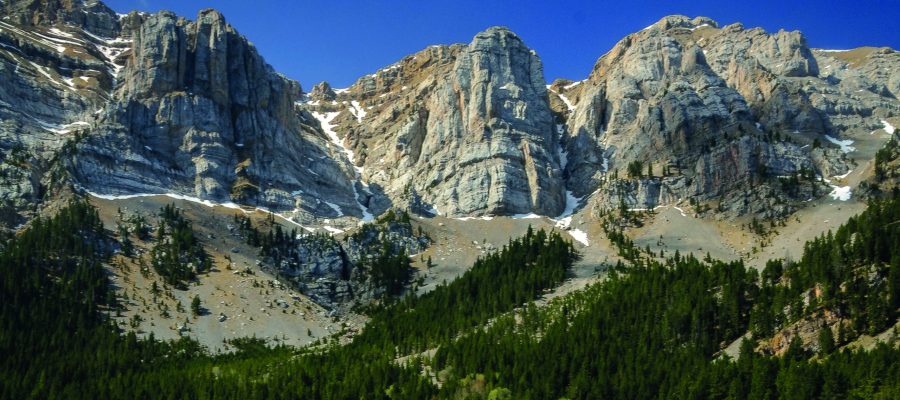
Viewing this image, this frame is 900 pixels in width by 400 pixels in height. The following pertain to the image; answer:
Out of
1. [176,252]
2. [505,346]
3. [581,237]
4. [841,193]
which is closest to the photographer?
[505,346]

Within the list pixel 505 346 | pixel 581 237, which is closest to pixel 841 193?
pixel 581 237

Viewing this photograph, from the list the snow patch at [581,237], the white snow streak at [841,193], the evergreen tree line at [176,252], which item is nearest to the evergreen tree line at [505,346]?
the evergreen tree line at [176,252]

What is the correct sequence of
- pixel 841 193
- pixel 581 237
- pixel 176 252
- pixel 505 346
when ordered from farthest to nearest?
pixel 581 237, pixel 841 193, pixel 176 252, pixel 505 346

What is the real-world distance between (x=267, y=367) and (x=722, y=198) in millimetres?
120159

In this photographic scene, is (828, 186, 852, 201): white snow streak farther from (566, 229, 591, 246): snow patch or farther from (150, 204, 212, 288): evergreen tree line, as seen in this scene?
(150, 204, 212, 288): evergreen tree line

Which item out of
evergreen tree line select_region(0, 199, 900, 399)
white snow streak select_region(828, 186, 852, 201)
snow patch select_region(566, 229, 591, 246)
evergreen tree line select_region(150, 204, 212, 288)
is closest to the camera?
evergreen tree line select_region(0, 199, 900, 399)

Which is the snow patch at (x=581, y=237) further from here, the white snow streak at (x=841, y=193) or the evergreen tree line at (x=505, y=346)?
the white snow streak at (x=841, y=193)

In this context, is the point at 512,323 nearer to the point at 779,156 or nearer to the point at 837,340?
the point at 837,340

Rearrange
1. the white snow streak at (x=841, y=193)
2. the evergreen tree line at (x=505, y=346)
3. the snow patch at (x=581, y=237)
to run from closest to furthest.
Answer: the evergreen tree line at (x=505, y=346) < the white snow streak at (x=841, y=193) < the snow patch at (x=581, y=237)

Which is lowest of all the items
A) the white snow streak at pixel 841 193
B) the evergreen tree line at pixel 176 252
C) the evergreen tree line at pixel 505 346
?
the evergreen tree line at pixel 505 346

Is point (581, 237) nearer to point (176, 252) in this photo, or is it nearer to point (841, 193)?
point (841, 193)

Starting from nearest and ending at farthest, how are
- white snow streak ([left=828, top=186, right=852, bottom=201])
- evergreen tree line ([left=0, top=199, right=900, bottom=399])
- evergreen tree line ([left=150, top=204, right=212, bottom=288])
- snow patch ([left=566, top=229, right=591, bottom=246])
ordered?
evergreen tree line ([left=0, top=199, right=900, bottom=399]) → evergreen tree line ([left=150, top=204, right=212, bottom=288]) → white snow streak ([left=828, top=186, right=852, bottom=201]) → snow patch ([left=566, top=229, right=591, bottom=246])

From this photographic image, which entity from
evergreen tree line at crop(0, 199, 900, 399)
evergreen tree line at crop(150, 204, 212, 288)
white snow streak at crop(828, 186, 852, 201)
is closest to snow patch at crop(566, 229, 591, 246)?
evergreen tree line at crop(0, 199, 900, 399)

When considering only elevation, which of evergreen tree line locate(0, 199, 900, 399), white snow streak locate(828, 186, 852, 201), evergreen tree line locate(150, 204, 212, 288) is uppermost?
white snow streak locate(828, 186, 852, 201)
